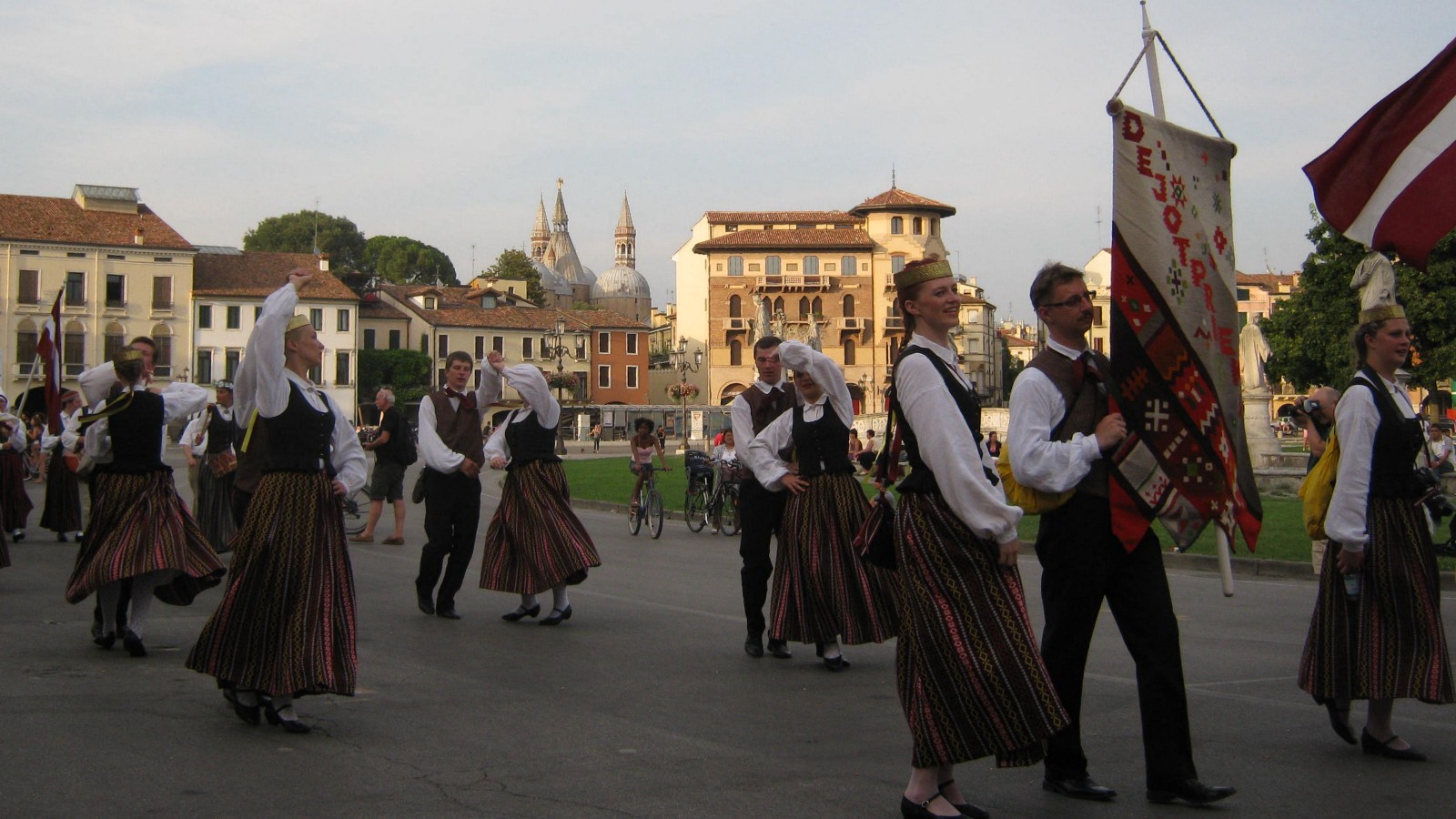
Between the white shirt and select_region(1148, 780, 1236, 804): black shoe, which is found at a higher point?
the white shirt

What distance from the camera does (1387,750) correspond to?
19.8ft

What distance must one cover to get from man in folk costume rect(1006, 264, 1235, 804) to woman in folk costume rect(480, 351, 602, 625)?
5214 millimetres

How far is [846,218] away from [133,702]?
110198 mm

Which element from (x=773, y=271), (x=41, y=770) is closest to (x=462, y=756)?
(x=41, y=770)

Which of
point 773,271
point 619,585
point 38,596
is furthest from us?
point 773,271

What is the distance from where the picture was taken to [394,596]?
12.0 metres

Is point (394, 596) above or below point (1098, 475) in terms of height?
below

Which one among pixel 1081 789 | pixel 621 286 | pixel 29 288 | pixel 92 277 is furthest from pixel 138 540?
pixel 621 286

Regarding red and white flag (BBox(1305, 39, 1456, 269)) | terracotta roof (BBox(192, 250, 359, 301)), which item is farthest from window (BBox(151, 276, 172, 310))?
red and white flag (BBox(1305, 39, 1456, 269))

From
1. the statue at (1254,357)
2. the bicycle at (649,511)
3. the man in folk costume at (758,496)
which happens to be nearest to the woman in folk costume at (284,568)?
the man in folk costume at (758,496)

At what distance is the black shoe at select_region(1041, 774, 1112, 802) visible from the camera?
5.26 m

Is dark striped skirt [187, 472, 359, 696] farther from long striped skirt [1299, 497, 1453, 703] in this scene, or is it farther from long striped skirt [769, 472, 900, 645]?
long striped skirt [1299, 497, 1453, 703]

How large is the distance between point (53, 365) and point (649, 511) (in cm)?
844

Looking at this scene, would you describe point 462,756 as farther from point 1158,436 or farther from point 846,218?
point 846,218
